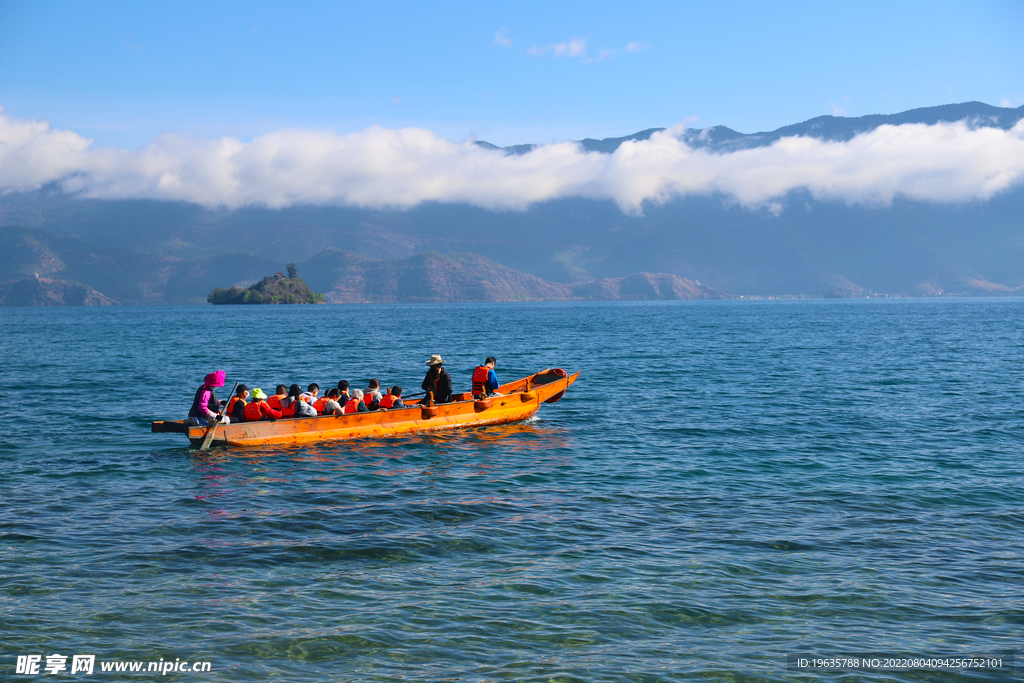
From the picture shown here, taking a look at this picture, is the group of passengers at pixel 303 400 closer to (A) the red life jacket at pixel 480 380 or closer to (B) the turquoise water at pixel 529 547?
(A) the red life jacket at pixel 480 380

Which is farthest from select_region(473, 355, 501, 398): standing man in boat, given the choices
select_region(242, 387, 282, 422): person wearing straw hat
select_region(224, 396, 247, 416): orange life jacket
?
select_region(224, 396, 247, 416): orange life jacket

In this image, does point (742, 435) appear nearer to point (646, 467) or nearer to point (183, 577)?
point (646, 467)

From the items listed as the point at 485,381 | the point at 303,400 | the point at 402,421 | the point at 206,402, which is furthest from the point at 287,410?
the point at 485,381

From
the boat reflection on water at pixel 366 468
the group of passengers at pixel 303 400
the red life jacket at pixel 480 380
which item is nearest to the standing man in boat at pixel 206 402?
the group of passengers at pixel 303 400

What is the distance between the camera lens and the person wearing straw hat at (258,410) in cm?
2155

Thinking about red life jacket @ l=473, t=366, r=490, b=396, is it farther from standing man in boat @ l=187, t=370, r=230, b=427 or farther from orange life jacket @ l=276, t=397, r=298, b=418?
standing man in boat @ l=187, t=370, r=230, b=427

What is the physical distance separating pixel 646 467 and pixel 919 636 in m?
9.81

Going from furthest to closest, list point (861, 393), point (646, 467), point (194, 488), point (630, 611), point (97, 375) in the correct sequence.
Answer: point (97, 375) → point (861, 393) → point (646, 467) → point (194, 488) → point (630, 611)

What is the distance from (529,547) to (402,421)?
10.7 meters

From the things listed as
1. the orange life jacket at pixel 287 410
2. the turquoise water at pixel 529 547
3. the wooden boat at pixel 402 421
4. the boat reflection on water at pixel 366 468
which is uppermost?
the orange life jacket at pixel 287 410

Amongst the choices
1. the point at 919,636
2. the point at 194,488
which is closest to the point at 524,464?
the point at 194,488

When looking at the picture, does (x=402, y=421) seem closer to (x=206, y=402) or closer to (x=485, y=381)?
(x=485, y=381)

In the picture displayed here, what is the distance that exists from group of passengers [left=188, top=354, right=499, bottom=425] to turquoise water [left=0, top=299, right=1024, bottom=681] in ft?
4.82

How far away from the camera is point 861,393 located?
1387 inches
